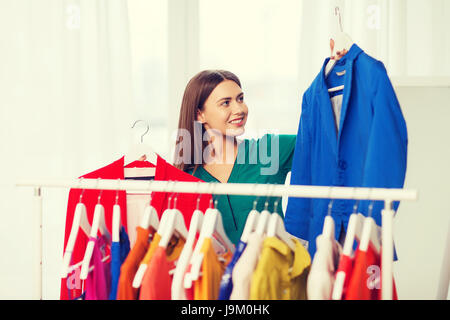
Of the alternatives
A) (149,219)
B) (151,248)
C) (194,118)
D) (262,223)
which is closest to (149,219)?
(149,219)

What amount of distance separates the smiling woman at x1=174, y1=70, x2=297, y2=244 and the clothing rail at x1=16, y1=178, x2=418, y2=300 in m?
0.63

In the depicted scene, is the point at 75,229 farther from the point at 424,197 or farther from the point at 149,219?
the point at 424,197

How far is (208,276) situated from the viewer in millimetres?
1084

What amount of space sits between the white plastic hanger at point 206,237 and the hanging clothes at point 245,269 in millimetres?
96

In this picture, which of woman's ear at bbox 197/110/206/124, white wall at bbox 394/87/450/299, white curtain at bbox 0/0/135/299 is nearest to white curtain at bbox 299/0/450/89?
white wall at bbox 394/87/450/299

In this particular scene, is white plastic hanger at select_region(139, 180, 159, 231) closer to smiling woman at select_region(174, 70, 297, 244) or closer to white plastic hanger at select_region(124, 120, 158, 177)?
white plastic hanger at select_region(124, 120, 158, 177)

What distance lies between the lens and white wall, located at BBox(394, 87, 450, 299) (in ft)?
6.09

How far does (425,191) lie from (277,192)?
3.48 ft

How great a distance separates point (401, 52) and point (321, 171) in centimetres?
110

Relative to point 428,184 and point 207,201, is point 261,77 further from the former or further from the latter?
point 207,201

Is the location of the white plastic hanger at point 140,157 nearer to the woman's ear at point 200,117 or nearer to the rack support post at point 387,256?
the woman's ear at point 200,117

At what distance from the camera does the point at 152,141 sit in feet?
8.47

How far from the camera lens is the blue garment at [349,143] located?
1285 mm

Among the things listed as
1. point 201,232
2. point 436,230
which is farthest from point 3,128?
point 436,230
